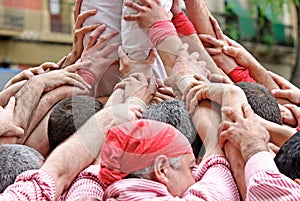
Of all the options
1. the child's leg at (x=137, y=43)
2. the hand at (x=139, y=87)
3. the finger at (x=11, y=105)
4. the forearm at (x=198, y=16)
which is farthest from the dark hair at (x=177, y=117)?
the forearm at (x=198, y=16)

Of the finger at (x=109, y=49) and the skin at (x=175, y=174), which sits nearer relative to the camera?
the skin at (x=175, y=174)

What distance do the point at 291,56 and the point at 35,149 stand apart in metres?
13.9

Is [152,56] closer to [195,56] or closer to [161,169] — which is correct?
[195,56]

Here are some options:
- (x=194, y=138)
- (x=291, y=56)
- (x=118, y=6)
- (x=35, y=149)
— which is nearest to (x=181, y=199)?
(x=194, y=138)

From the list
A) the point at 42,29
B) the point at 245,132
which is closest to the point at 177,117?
the point at 245,132

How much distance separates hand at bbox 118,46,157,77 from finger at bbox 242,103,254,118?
33 cm

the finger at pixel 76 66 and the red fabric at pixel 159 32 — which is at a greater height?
the red fabric at pixel 159 32

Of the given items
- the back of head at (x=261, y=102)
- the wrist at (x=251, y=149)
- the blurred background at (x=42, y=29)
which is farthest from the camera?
the blurred background at (x=42, y=29)

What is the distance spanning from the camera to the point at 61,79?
1799mm

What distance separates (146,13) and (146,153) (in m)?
0.57

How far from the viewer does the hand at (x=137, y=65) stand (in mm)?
1690

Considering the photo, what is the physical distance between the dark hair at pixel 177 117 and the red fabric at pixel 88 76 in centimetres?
32

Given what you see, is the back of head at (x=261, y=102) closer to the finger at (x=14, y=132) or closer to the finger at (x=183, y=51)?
the finger at (x=183, y=51)

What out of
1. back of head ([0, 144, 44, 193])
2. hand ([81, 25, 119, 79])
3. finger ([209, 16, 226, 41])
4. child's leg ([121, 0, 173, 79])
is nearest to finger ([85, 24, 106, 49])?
hand ([81, 25, 119, 79])
